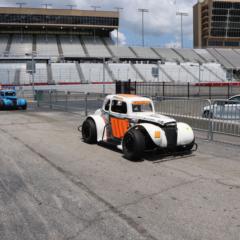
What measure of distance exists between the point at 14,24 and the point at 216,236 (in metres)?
78.9

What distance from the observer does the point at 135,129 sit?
28.7ft

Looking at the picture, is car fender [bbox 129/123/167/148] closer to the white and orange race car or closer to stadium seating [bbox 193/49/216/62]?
the white and orange race car

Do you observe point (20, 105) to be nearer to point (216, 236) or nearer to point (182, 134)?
point (182, 134)

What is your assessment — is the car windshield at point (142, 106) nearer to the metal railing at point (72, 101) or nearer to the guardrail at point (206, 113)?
the guardrail at point (206, 113)

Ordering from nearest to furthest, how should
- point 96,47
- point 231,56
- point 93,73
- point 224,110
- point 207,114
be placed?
point 224,110, point 207,114, point 93,73, point 96,47, point 231,56

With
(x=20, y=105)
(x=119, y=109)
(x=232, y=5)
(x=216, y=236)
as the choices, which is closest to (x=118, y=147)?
(x=119, y=109)

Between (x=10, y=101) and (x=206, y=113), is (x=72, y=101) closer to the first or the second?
(x=10, y=101)

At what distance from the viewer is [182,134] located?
9.08 meters

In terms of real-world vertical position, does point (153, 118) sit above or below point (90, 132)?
above

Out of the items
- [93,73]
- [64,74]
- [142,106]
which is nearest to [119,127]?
[142,106]

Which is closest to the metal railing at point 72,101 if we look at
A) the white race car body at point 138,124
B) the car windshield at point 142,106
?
the white race car body at point 138,124

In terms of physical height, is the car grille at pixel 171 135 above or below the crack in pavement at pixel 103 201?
above

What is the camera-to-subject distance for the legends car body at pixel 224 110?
11023 millimetres

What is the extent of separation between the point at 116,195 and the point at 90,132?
477 centimetres
